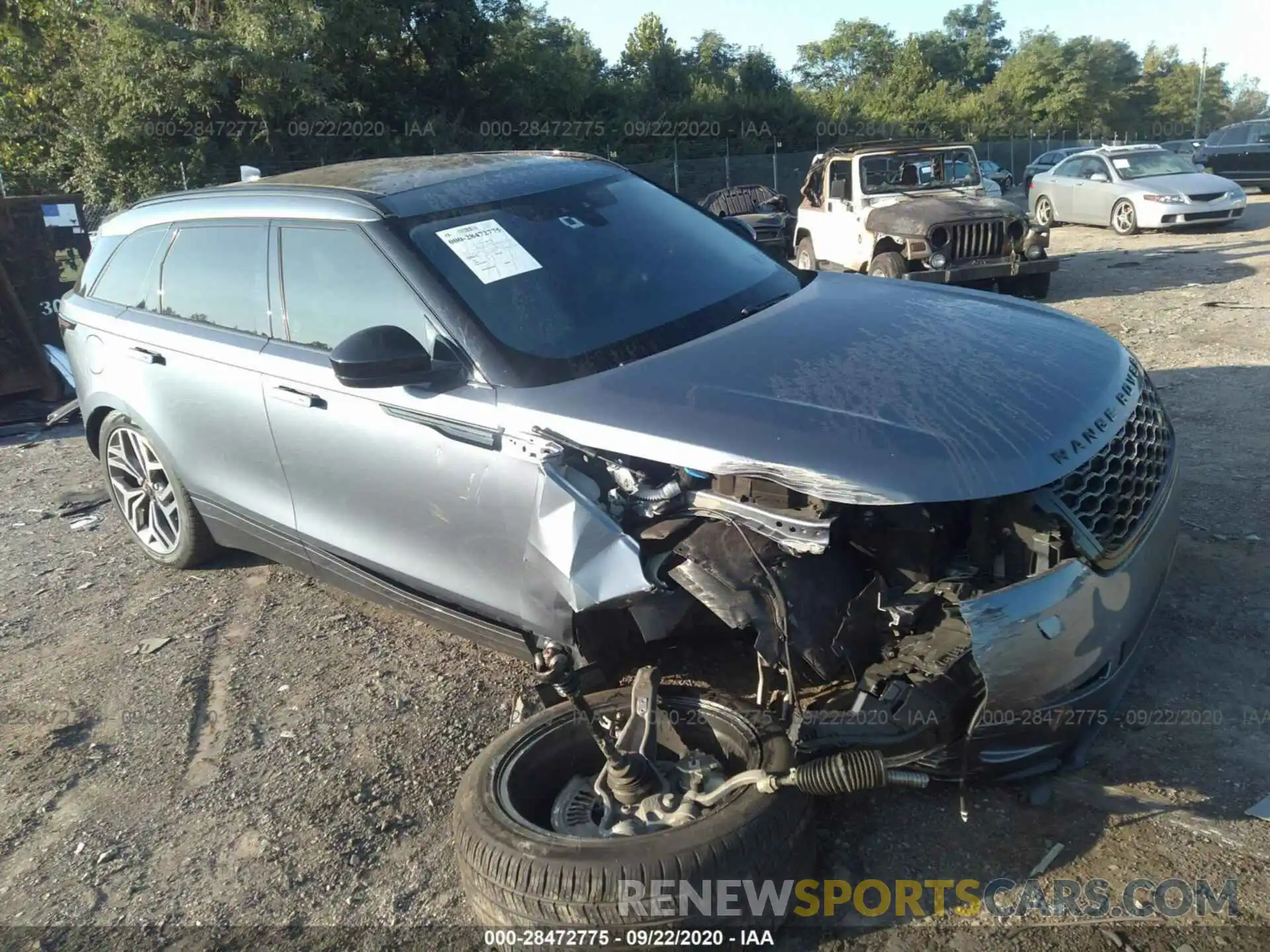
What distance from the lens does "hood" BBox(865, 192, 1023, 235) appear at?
378 inches

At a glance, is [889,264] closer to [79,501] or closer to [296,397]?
[79,501]

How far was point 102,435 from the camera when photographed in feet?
16.3

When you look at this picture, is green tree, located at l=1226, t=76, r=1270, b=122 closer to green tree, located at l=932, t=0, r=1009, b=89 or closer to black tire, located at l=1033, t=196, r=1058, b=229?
green tree, located at l=932, t=0, r=1009, b=89

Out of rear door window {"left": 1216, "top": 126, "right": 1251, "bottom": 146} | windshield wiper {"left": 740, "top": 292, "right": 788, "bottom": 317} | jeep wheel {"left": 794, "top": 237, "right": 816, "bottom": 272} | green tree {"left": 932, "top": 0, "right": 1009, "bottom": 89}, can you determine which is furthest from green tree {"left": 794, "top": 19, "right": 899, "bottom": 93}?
windshield wiper {"left": 740, "top": 292, "right": 788, "bottom": 317}

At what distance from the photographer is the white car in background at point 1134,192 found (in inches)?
575

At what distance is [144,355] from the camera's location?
4355mm

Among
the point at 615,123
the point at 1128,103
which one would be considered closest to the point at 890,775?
the point at 615,123

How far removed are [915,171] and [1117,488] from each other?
8.99 meters

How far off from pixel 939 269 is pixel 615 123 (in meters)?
19.7

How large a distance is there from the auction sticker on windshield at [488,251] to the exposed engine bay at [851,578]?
37.0 inches

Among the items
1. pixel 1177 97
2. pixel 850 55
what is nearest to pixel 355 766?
pixel 850 55

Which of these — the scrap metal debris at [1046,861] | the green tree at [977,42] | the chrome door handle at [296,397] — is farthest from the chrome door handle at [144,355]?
the green tree at [977,42]

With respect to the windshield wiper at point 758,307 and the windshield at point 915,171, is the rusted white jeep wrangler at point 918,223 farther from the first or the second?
the windshield wiper at point 758,307

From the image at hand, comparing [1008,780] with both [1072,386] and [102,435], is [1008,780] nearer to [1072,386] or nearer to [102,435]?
[1072,386]
